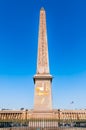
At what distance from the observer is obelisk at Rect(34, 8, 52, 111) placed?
20.9 meters

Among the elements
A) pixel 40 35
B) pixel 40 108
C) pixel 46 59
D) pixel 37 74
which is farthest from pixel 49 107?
pixel 40 35

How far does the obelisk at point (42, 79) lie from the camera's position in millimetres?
20906

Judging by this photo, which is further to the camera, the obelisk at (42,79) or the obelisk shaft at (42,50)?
the obelisk shaft at (42,50)

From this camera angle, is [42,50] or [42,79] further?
[42,50]

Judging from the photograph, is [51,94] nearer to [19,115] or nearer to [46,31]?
[19,115]

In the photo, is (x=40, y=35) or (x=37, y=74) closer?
(x=37, y=74)

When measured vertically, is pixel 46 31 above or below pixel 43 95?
above

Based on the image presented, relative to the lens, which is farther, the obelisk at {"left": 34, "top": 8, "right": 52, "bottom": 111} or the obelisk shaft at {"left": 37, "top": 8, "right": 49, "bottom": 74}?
the obelisk shaft at {"left": 37, "top": 8, "right": 49, "bottom": 74}

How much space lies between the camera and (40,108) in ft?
68.2

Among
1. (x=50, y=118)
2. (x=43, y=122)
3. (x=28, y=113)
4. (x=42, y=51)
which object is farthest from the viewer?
(x=42, y=51)

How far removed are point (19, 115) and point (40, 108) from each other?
126 inches

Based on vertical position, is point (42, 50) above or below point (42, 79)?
above

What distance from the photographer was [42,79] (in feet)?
71.9

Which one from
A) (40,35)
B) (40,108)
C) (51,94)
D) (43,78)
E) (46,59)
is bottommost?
(40,108)
